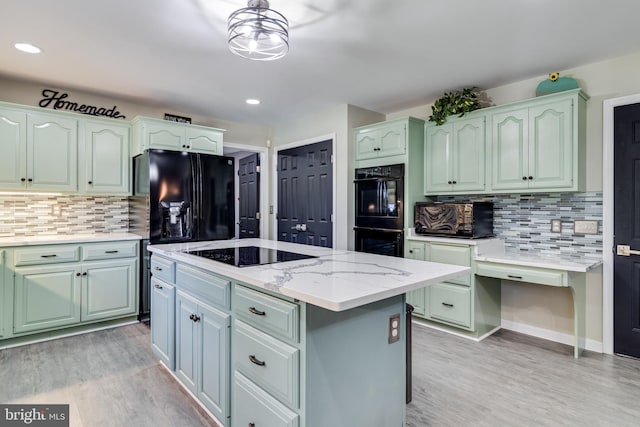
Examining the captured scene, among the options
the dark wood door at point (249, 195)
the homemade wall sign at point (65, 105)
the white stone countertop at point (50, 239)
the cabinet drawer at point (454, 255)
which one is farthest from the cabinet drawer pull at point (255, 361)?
the dark wood door at point (249, 195)

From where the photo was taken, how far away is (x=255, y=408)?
58.7 inches

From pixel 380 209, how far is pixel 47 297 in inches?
126

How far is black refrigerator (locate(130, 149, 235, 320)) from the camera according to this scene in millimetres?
3422

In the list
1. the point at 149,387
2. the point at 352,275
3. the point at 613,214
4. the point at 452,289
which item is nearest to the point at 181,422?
the point at 149,387

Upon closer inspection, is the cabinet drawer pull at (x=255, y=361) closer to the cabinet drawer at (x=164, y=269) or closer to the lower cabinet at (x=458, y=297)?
the cabinet drawer at (x=164, y=269)

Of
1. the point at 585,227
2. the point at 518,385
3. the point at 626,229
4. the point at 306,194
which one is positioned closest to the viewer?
the point at 518,385

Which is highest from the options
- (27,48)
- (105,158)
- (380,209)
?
(27,48)

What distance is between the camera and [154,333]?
2510 millimetres

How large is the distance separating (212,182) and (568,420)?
11.6ft

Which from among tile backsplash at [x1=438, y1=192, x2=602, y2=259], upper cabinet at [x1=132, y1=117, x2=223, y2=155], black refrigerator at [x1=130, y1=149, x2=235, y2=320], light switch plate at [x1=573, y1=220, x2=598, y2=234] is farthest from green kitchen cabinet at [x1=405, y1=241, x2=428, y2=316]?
upper cabinet at [x1=132, y1=117, x2=223, y2=155]

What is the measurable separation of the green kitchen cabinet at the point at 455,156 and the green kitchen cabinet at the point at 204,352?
2.64 m

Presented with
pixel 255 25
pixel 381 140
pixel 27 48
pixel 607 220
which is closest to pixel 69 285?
pixel 27 48

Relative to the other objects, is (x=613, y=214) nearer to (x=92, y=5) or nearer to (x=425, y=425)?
(x=425, y=425)
